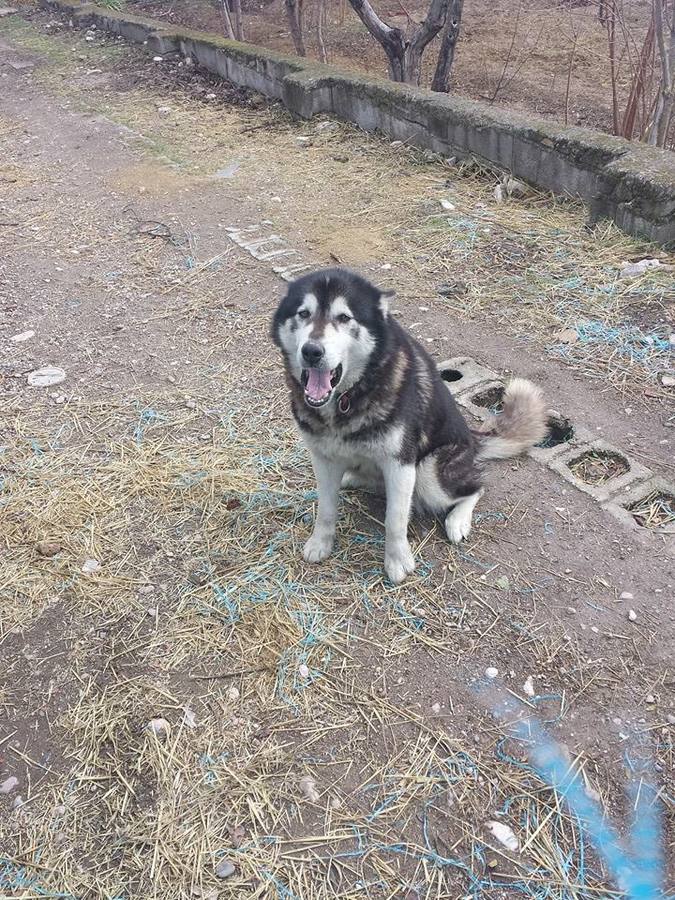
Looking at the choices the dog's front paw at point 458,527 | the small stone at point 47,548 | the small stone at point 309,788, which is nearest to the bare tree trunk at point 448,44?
the dog's front paw at point 458,527

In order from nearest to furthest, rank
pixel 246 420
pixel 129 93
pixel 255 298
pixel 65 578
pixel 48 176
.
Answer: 1. pixel 65 578
2. pixel 246 420
3. pixel 255 298
4. pixel 48 176
5. pixel 129 93

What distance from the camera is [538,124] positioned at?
6051 mm

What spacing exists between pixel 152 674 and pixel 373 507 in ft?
4.42

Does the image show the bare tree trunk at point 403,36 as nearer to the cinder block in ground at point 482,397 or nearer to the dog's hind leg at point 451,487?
the cinder block in ground at point 482,397

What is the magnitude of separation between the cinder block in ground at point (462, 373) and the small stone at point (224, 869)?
9.29 feet

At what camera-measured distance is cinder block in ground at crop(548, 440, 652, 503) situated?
3.34 metres

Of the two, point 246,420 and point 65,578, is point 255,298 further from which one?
point 65,578

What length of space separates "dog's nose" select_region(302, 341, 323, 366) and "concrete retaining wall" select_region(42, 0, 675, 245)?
379 centimetres

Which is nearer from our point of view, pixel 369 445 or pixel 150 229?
pixel 369 445

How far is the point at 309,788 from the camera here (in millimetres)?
2250

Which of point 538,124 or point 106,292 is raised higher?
point 538,124

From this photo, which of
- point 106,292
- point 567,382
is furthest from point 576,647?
point 106,292

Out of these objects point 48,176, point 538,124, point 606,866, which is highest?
point 538,124

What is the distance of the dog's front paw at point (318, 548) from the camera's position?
3.10 meters
